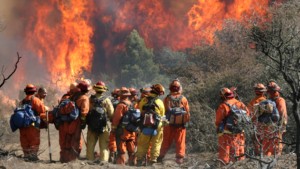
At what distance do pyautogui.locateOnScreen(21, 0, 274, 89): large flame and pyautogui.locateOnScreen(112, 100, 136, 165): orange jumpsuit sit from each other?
24.0 m

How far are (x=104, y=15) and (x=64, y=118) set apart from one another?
2897 cm

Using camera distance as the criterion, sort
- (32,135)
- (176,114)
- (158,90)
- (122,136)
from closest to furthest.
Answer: (32,135) < (158,90) < (176,114) < (122,136)

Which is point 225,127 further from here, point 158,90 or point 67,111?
point 67,111

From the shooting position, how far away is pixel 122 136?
33.2 ft

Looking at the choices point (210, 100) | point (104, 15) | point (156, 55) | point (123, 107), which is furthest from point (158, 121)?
point (104, 15)

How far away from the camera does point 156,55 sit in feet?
116

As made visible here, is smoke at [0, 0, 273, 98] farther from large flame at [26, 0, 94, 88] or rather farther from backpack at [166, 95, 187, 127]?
backpack at [166, 95, 187, 127]

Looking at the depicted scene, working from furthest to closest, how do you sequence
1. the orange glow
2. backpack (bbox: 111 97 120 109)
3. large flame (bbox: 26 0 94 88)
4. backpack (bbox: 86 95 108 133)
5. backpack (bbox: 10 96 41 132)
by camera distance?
large flame (bbox: 26 0 94 88)
the orange glow
backpack (bbox: 111 97 120 109)
backpack (bbox: 86 95 108 133)
backpack (bbox: 10 96 41 132)

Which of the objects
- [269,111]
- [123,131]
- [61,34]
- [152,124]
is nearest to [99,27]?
[61,34]

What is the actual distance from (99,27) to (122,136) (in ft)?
91.7

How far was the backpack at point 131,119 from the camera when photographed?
9734 millimetres

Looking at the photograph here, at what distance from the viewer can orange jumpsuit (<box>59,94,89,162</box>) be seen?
357 inches

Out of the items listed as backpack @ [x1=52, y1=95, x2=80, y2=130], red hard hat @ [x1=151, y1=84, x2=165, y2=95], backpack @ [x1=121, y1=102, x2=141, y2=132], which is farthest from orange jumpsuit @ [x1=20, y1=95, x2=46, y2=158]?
red hard hat @ [x1=151, y1=84, x2=165, y2=95]

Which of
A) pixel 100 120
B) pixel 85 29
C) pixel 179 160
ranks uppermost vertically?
pixel 85 29
